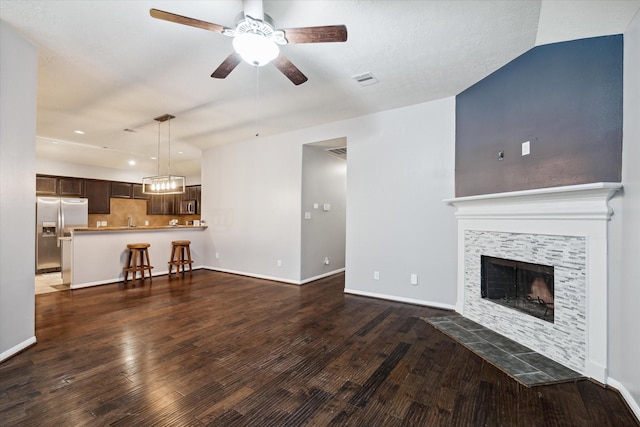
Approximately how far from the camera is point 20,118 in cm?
247

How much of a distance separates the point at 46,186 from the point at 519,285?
953 centimetres

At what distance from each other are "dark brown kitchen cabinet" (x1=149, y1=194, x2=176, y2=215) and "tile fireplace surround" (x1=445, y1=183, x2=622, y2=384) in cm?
912

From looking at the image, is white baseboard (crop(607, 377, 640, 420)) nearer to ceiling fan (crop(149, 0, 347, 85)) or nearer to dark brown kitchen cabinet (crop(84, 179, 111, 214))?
ceiling fan (crop(149, 0, 347, 85))

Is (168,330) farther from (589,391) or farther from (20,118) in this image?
(589,391)

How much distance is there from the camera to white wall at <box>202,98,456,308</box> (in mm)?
3768

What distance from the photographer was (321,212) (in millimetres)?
5574

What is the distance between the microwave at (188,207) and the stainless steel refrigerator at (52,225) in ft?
8.95

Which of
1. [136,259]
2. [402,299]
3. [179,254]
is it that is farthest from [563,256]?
[179,254]

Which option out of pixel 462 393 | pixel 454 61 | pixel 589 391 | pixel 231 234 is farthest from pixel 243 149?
pixel 589 391

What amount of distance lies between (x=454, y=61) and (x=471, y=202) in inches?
60.2

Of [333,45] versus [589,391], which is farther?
[333,45]

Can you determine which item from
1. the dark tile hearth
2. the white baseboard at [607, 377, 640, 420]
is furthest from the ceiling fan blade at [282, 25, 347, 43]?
the white baseboard at [607, 377, 640, 420]

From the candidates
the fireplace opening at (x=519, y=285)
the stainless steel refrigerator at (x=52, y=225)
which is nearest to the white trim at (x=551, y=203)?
the fireplace opening at (x=519, y=285)

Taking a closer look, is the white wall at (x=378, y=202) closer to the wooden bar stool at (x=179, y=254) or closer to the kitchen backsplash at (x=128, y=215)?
the wooden bar stool at (x=179, y=254)
